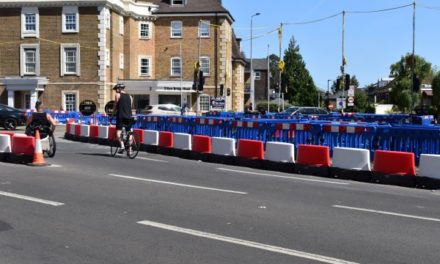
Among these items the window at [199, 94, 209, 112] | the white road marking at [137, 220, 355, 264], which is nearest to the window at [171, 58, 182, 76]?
the window at [199, 94, 209, 112]

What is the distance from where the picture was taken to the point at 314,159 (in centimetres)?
1375

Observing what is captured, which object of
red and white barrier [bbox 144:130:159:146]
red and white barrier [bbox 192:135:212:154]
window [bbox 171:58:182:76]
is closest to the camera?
red and white barrier [bbox 192:135:212:154]

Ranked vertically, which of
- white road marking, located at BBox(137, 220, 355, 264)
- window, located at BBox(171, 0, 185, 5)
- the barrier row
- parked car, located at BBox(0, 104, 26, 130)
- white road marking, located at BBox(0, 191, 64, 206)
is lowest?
white road marking, located at BBox(137, 220, 355, 264)

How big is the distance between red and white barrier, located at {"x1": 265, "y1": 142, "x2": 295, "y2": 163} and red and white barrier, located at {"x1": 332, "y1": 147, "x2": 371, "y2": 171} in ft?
4.05

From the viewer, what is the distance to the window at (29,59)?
4803cm

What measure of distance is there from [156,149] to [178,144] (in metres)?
1.31

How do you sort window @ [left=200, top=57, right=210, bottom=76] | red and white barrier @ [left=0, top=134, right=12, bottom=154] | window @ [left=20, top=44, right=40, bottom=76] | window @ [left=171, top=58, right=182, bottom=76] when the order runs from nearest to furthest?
red and white barrier @ [left=0, top=134, right=12, bottom=154] → window @ [left=20, top=44, right=40, bottom=76] → window @ [left=200, top=57, right=210, bottom=76] → window @ [left=171, top=58, right=182, bottom=76]

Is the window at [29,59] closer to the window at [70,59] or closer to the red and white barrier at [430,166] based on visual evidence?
the window at [70,59]

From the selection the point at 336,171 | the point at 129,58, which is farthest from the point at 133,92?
the point at 336,171

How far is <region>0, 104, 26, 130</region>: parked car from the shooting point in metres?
31.7

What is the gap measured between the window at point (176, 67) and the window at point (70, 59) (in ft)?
40.0

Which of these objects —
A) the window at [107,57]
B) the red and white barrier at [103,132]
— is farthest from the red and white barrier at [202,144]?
the window at [107,57]

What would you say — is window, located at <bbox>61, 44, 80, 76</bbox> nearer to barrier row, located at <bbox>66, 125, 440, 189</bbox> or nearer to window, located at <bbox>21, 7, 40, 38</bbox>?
window, located at <bbox>21, 7, 40, 38</bbox>

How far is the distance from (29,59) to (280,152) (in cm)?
3841
